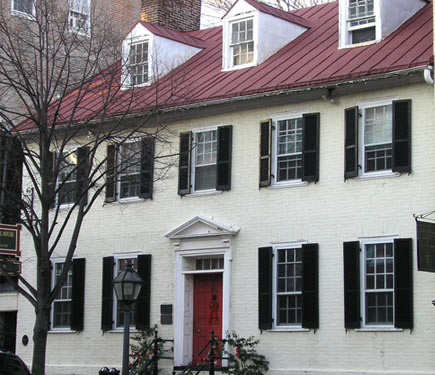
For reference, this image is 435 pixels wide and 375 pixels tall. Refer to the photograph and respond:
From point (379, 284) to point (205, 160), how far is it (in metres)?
5.71

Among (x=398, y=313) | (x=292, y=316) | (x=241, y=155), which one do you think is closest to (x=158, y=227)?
(x=241, y=155)

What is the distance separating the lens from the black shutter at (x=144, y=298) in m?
23.9

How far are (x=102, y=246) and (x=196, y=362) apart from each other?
4.19 meters

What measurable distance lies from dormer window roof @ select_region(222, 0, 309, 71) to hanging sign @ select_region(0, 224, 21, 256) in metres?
6.67

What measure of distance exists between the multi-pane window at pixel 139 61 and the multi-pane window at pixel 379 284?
7.08 metres

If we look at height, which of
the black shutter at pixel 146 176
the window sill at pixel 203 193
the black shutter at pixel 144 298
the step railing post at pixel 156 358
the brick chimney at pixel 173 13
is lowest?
the step railing post at pixel 156 358

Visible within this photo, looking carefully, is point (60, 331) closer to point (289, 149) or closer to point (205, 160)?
point (205, 160)

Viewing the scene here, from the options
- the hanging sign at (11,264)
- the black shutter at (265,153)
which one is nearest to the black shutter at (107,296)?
the hanging sign at (11,264)

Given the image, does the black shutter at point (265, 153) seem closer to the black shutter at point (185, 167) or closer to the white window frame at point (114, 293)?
the black shutter at point (185, 167)

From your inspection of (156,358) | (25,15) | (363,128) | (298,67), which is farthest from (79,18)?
(156,358)

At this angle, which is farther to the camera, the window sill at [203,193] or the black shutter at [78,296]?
the black shutter at [78,296]

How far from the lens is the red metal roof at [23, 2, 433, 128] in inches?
819

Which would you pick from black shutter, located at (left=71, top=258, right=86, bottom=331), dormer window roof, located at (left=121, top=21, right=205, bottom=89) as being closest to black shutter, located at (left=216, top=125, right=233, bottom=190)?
dormer window roof, located at (left=121, top=21, right=205, bottom=89)

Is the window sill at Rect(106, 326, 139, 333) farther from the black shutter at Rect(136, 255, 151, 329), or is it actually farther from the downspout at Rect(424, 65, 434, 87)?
the downspout at Rect(424, 65, 434, 87)
